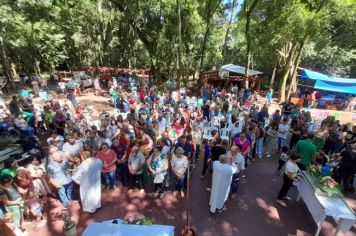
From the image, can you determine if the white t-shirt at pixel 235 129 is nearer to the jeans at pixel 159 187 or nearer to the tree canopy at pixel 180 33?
the jeans at pixel 159 187

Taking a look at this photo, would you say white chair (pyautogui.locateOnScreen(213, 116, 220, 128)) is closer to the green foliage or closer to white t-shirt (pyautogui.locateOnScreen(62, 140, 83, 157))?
white t-shirt (pyautogui.locateOnScreen(62, 140, 83, 157))

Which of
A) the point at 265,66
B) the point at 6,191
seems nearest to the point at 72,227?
the point at 6,191

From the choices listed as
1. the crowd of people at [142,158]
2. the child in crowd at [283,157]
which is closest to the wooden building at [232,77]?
the crowd of people at [142,158]

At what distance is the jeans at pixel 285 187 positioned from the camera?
5815mm

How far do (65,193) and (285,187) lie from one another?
532 cm

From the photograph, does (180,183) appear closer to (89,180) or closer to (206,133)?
(89,180)

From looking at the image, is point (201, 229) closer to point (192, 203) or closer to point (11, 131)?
point (192, 203)

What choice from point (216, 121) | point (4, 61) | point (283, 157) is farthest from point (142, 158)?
point (4, 61)

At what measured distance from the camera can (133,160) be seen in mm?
6109

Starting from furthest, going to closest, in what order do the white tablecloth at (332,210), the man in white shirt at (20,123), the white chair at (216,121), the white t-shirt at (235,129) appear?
1. the white chair at (216,121)
2. the white t-shirt at (235,129)
3. the man in white shirt at (20,123)
4. the white tablecloth at (332,210)

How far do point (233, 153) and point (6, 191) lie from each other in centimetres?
486

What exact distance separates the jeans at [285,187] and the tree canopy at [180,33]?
440 inches

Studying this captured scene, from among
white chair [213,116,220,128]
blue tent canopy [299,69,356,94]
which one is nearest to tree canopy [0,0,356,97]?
blue tent canopy [299,69,356,94]

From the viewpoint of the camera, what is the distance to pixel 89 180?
5.44 metres
